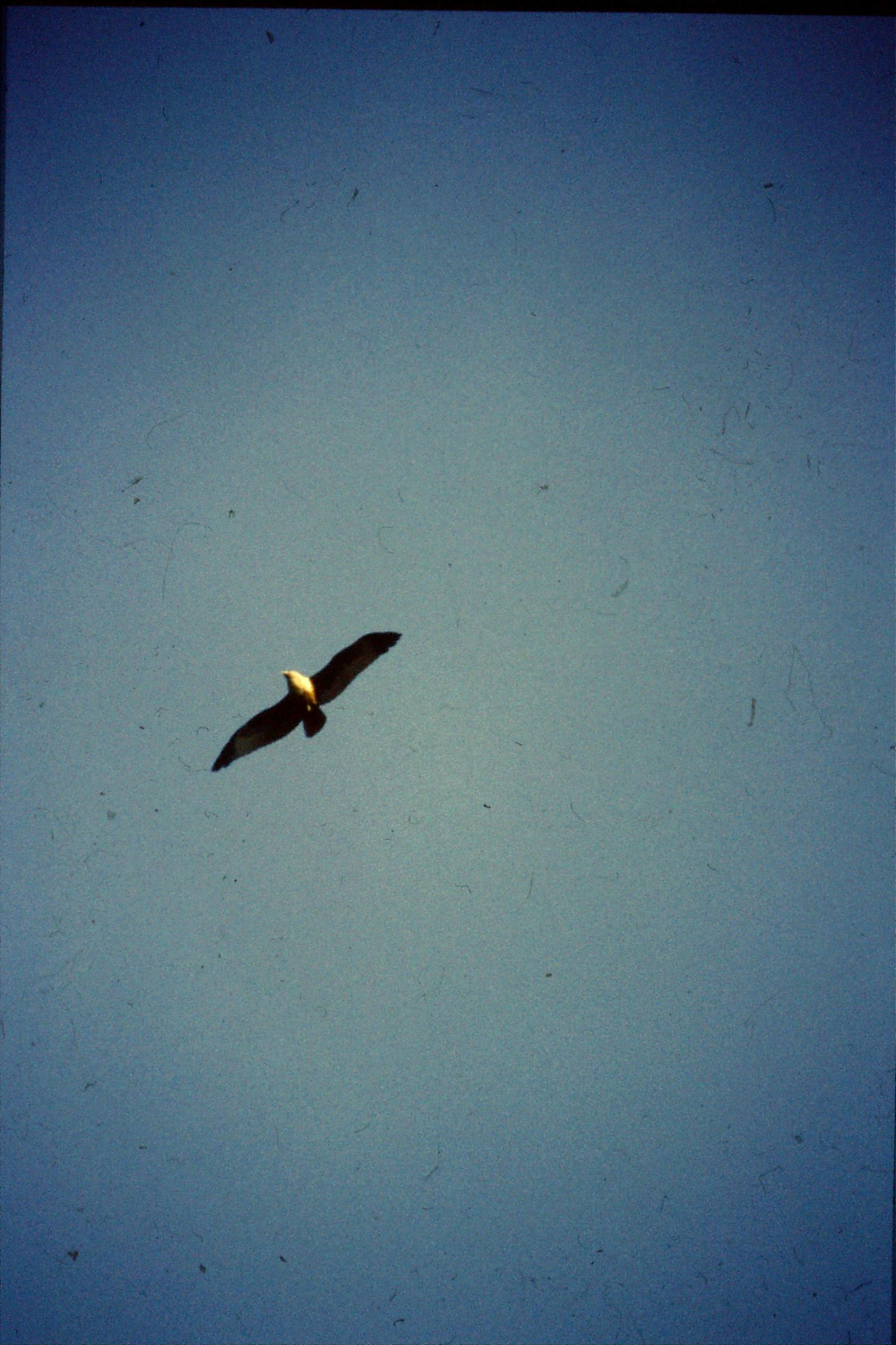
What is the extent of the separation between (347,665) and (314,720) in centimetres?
8

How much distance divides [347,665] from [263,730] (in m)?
0.13

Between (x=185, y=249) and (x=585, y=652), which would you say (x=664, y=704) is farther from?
(x=185, y=249)

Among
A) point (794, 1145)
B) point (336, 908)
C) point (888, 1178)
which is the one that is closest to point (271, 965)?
point (336, 908)

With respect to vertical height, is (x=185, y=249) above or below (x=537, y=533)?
above

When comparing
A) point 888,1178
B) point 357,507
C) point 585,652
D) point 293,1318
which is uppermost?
point 357,507

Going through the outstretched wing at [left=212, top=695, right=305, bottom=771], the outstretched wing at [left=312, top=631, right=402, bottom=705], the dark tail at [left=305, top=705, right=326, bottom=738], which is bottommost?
the dark tail at [left=305, top=705, right=326, bottom=738]

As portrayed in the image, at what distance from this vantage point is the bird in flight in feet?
3.38

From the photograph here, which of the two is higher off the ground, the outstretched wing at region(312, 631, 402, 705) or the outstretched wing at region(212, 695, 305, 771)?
the outstretched wing at region(312, 631, 402, 705)

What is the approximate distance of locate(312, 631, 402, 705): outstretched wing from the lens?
1.03 m

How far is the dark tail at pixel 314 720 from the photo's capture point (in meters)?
1.03

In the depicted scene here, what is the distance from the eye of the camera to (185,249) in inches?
41.3

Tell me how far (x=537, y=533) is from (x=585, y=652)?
155 millimetres

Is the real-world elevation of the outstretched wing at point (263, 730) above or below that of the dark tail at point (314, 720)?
above

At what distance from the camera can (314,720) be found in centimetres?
103
